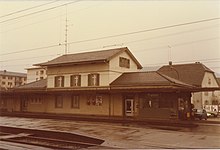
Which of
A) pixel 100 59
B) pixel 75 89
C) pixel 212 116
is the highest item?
pixel 100 59

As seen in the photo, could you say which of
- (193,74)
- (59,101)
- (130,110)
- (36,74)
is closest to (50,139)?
A: (130,110)

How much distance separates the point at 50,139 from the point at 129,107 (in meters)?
14.1

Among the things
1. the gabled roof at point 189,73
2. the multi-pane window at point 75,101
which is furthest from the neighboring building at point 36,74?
the multi-pane window at point 75,101

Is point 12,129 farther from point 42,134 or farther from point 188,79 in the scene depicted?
point 188,79

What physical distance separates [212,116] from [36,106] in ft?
77.9

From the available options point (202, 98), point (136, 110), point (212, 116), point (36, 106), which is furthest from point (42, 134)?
point (202, 98)

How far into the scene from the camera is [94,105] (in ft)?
98.3

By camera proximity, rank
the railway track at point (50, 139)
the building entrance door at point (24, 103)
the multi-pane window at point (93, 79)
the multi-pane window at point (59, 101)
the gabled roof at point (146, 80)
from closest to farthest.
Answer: the railway track at point (50, 139), the gabled roof at point (146, 80), the multi-pane window at point (93, 79), the multi-pane window at point (59, 101), the building entrance door at point (24, 103)

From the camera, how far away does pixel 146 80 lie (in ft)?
89.3

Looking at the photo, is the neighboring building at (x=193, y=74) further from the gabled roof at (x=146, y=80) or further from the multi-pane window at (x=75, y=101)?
the multi-pane window at (x=75, y=101)

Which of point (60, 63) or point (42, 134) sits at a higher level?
point (60, 63)

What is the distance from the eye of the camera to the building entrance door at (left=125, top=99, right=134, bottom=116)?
28.0 metres

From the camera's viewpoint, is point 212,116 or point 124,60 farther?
point 212,116

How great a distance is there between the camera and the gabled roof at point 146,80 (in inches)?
992
